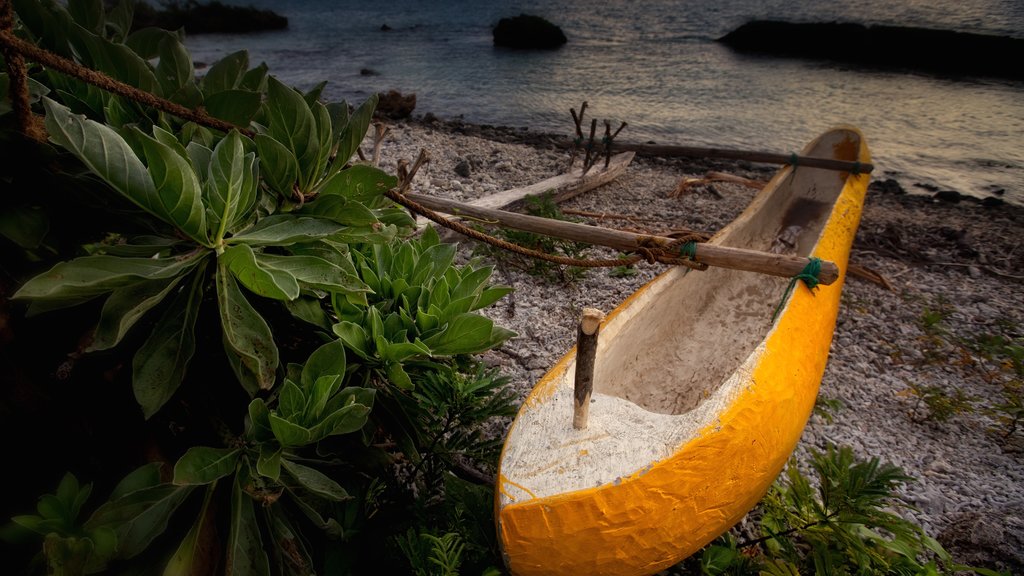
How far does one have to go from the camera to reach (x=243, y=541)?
994 millimetres

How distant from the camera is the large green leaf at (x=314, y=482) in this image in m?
0.99

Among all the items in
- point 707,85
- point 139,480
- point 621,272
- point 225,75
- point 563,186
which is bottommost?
point 621,272

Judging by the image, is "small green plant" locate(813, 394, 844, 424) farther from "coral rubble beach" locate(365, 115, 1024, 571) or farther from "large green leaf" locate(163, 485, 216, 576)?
"large green leaf" locate(163, 485, 216, 576)

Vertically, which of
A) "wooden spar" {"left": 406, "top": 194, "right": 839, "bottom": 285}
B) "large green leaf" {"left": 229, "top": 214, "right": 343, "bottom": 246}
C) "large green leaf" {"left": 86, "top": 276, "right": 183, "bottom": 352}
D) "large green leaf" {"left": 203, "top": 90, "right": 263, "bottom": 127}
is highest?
"large green leaf" {"left": 203, "top": 90, "right": 263, "bottom": 127}

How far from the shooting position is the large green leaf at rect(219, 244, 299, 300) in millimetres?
874

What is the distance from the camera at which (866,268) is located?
150 inches

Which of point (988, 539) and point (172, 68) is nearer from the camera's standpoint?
point (172, 68)

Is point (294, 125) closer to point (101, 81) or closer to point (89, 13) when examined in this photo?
point (101, 81)

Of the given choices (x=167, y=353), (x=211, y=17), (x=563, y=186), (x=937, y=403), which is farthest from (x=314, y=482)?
(x=211, y=17)

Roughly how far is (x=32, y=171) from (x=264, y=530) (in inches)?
33.6

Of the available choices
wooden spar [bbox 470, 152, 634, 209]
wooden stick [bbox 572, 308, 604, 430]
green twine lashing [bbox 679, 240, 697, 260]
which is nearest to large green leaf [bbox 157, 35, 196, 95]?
wooden stick [bbox 572, 308, 604, 430]

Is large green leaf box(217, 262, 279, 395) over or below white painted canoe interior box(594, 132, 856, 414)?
over

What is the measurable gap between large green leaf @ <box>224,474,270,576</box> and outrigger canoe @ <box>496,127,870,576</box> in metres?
0.57

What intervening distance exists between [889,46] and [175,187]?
60.4ft
